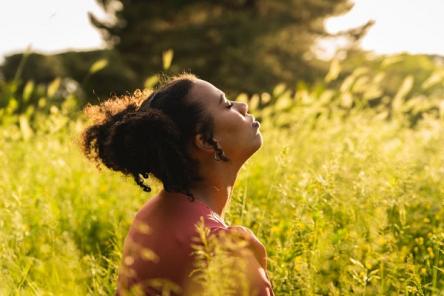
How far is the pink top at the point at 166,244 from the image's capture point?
Result: 6.79 ft

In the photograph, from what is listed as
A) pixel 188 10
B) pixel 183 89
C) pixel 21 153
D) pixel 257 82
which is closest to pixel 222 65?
pixel 257 82

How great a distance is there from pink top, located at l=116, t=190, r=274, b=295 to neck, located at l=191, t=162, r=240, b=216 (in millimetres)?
83

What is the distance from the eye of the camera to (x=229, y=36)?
15367mm

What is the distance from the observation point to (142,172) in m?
2.33

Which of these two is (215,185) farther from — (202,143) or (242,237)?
(242,237)

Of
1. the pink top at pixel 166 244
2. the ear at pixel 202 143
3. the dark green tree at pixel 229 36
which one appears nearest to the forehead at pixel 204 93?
the ear at pixel 202 143

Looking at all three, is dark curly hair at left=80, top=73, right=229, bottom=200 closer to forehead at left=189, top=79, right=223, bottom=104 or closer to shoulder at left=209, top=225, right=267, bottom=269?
forehead at left=189, top=79, right=223, bottom=104

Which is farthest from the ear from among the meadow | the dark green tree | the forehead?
the dark green tree

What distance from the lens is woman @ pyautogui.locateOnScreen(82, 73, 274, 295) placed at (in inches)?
82.0

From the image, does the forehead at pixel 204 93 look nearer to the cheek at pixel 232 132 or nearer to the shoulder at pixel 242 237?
the cheek at pixel 232 132

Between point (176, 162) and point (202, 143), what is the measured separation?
0.36ft

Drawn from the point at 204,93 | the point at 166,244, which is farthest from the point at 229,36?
the point at 166,244

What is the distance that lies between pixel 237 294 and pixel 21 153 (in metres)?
3.83

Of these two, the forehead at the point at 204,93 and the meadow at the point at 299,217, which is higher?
the forehead at the point at 204,93
